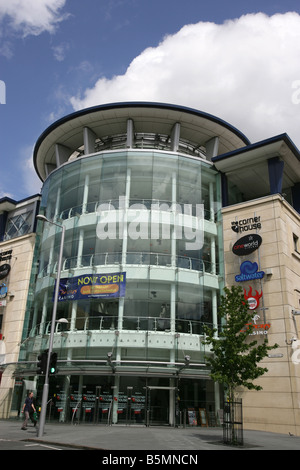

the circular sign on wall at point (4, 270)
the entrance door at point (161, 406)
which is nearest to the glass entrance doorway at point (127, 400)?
the entrance door at point (161, 406)

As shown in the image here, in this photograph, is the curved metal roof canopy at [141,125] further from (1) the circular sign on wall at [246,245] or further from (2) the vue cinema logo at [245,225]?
(1) the circular sign on wall at [246,245]

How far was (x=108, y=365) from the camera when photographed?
84.8ft

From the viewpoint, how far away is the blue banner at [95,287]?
2766cm

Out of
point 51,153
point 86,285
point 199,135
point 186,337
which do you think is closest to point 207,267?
point 186,337

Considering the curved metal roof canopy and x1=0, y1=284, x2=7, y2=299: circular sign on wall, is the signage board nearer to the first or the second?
the curved metal roof canopy

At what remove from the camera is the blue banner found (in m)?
27.7

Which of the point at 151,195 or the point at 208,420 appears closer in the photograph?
the point at 208,420

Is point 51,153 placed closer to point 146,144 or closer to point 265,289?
point 146,144

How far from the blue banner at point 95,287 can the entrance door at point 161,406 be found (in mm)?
6442

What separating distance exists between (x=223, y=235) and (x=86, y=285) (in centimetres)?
1090

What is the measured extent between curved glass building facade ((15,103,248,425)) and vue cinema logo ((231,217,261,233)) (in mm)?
1408
